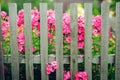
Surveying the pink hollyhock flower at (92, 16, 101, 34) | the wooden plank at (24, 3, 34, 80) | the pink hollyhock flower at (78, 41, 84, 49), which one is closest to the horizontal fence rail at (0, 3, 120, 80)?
the wooden plank at (24, 3, 34, 80)

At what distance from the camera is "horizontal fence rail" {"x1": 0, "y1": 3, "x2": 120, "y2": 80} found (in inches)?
183

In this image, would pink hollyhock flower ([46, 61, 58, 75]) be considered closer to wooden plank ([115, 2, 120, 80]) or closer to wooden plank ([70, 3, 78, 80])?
wooden plank ([70, 3, 78, 80])

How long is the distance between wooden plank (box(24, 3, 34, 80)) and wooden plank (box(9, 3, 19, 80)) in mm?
133

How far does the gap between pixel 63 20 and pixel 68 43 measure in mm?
329

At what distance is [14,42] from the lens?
15.5 ft

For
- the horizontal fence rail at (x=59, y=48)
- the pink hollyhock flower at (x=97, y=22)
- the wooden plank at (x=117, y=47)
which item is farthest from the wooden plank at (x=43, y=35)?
the wooden plank at (x=117, y=47)

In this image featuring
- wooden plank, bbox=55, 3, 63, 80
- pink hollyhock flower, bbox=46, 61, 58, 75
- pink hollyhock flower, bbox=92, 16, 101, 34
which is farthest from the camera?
pink hollyhock flower, bbox=92, 16, 101, 34

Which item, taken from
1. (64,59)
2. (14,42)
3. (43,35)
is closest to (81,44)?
(64,59)

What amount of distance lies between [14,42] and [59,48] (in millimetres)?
594

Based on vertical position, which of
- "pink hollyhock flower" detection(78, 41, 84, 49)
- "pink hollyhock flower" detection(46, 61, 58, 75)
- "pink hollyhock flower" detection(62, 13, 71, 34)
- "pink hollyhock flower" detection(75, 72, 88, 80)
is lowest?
"pink hollyhock flower" detection(75, 72, 88, 80)

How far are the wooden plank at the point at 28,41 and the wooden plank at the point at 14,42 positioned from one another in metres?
0.13

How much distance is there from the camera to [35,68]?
5043 millimetres

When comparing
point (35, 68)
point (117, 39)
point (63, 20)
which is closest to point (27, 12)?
point (63, 20)

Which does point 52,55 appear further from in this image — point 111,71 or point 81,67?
point 111,71
